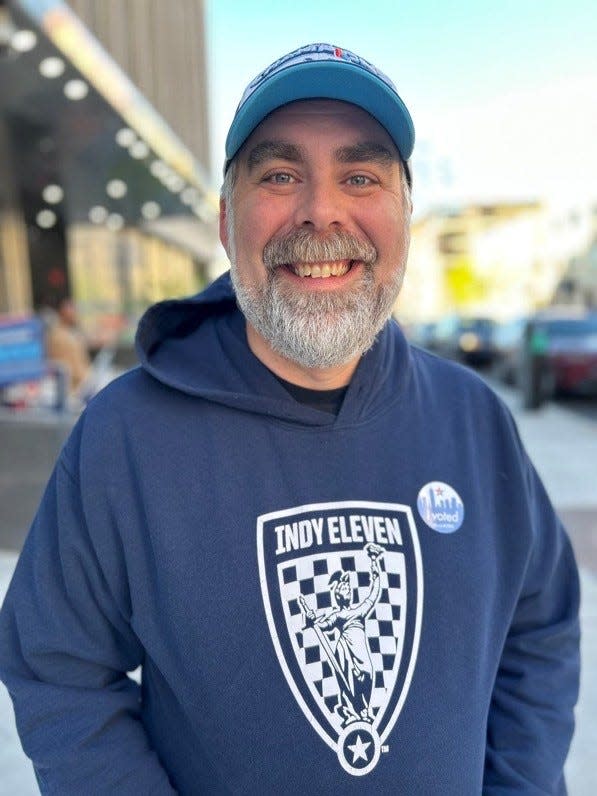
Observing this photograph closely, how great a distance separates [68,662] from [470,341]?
18.0m

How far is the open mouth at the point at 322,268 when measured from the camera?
1.27m

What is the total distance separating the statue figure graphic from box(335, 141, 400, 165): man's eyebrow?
2.58ft

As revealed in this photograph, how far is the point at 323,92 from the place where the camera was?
121 cm

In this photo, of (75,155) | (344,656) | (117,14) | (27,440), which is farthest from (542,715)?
(117,14)

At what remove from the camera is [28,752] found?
3.91 feet

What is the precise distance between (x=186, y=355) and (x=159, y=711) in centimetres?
72

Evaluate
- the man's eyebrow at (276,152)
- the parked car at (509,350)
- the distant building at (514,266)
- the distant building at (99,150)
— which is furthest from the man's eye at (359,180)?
the distant building at (514,266)

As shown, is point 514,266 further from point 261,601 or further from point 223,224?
point 261,601

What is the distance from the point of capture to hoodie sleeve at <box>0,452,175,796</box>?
3.80 feet

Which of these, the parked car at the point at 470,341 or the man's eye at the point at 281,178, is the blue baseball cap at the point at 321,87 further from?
the parked car at the point at 470,341

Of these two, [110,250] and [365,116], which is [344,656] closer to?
[365,116]

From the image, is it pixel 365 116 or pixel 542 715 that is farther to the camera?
pixel 542 715

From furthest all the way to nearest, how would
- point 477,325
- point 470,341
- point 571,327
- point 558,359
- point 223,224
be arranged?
point 477,325, point 470,341, point 571,327, point 558,359, point 223,224

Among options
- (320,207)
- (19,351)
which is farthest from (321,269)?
(19,351)
